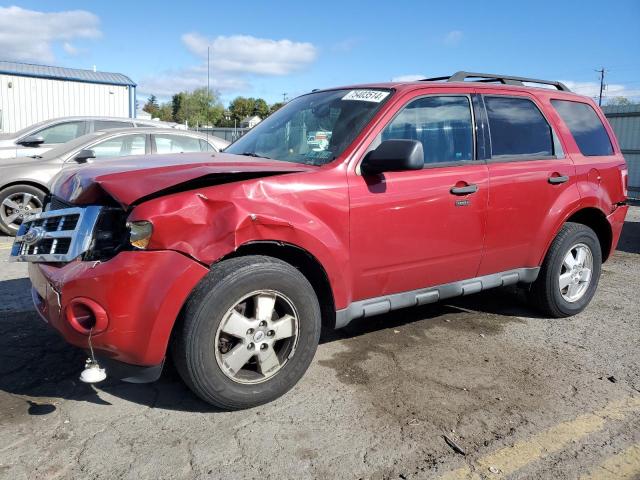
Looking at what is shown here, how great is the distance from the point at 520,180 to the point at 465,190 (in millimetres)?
604

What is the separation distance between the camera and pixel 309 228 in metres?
3.13

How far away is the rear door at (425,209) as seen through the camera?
11.2 feet

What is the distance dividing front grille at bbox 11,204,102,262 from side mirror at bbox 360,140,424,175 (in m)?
1.60

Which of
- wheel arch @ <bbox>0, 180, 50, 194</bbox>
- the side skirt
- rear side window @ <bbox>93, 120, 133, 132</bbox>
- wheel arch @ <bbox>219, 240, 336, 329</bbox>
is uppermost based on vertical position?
rear side window @ <bbox>93, 120, 133, 132</bbox>

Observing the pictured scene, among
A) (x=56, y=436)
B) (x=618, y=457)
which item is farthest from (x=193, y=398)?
(x=618, y=457)

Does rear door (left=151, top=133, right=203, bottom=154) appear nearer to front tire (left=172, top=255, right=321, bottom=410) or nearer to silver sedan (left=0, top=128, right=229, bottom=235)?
silver sedan (left=0, top=128, right=229, bottom=235)

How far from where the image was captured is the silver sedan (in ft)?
25.2

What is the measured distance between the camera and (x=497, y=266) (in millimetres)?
4234

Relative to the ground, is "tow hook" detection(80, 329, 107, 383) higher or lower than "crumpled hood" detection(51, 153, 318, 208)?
lower

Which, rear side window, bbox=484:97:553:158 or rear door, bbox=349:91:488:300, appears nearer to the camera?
rear door, bbox=349:91:488:300

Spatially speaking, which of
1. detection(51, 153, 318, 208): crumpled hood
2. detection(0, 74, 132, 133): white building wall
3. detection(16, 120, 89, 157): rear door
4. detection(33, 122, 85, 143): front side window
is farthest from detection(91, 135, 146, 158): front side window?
detection(0, 74, 132, 133): white building wall

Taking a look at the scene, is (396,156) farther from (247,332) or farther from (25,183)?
(25,183)

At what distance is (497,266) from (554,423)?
56.7 inches

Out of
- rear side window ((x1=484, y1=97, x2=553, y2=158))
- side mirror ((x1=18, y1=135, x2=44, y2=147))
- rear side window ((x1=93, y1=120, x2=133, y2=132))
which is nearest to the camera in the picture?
rear side window ((x1=484, y1=97, x2=553, y2=158))
